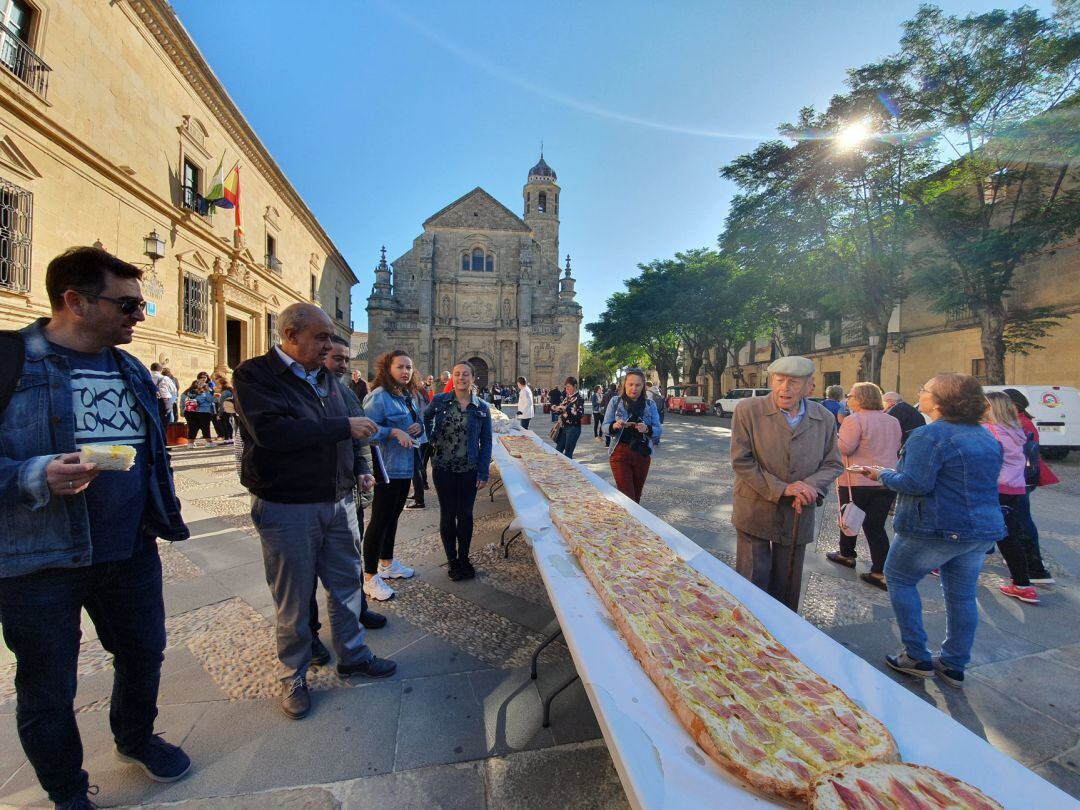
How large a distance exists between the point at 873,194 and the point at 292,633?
68.5 ft

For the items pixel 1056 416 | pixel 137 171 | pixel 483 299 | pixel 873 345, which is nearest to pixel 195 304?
pixel 137 171

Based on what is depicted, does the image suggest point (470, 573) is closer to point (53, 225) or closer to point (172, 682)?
point (172, 682)

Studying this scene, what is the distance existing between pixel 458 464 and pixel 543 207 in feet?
145

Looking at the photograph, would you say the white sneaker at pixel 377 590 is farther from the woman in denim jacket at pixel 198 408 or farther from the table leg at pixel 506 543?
the woman in denim jacket at pixel 198 408

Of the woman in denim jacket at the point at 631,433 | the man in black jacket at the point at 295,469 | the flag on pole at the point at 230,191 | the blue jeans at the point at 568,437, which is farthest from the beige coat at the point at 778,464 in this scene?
the flag on pole at the point at 230,191

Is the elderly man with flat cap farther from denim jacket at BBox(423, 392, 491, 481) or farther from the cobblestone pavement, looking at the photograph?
denim jacket at BBox(423, 392, 491, 481)

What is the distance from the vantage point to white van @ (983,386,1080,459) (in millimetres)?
9539

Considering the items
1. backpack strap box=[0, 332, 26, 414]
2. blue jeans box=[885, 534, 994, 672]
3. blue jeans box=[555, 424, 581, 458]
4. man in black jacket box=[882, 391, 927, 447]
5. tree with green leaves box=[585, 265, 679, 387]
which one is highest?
tree with green leaves box=[585, 265, 679, 387]

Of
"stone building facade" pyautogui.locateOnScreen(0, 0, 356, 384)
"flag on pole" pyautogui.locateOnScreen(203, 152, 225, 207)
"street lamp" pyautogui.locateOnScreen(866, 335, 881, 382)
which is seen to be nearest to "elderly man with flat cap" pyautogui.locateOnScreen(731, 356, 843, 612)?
"stone building facade" pyautogui.locateOnScreen(0, 0, 356, 384)

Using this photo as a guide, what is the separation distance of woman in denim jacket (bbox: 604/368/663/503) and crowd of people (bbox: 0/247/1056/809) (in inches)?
56.7

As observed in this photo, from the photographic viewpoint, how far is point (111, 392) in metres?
1.74

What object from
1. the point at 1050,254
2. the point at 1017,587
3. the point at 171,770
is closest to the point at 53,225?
the point at 171,770

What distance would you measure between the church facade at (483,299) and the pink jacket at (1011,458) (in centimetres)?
3574

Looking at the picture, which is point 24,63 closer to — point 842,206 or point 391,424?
point 391,424
